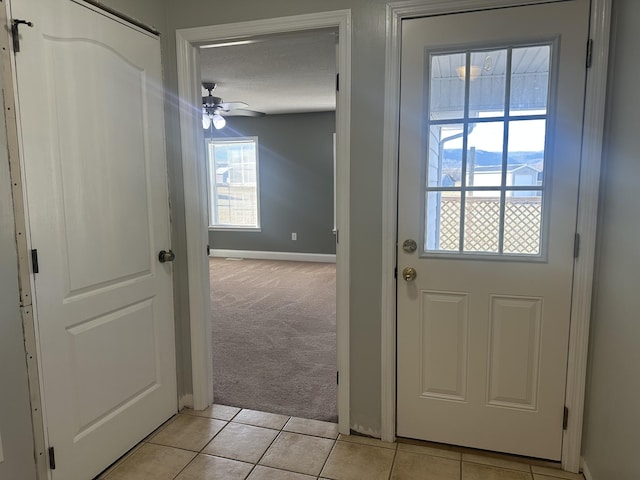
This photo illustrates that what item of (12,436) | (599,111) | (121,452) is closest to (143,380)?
(121,452)

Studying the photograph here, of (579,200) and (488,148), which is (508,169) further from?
(579,200)

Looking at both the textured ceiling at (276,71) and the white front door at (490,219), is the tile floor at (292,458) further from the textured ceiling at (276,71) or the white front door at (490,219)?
the textured ceiling at (276,71)

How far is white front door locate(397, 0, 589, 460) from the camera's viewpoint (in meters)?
1.82

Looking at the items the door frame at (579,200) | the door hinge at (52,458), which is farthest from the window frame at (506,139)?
the door hinge at (52,458)

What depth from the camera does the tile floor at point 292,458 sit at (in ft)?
6.28

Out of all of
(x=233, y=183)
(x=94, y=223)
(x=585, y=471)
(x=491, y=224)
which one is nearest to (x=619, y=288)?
(x=491, y=224)

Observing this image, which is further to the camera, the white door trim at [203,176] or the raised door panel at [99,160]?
the white door trim at [203,176]

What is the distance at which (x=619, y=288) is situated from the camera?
160cm

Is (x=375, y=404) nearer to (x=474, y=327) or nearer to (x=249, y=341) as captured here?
(x=474, y=327)

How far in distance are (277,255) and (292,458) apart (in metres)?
5.21

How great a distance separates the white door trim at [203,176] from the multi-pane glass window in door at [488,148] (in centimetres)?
40

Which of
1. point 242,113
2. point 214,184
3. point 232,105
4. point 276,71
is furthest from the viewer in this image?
point 214,184

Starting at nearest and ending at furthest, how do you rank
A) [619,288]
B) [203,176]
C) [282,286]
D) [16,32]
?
[16,32] < [619,288] < [203,176] < [282,286]

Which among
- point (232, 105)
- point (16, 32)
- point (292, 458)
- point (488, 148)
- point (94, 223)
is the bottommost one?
point (292, 458)
